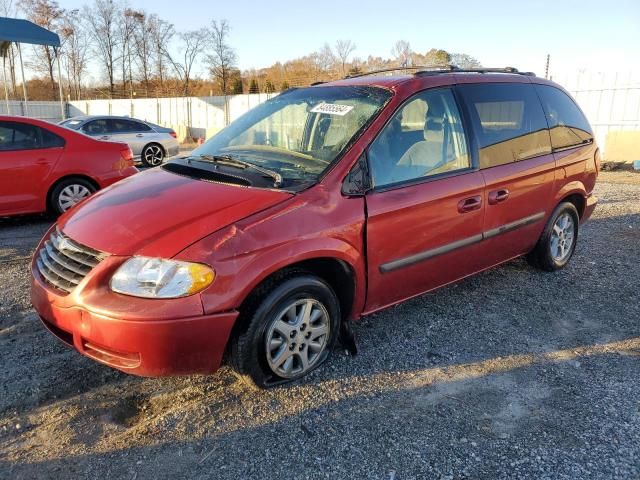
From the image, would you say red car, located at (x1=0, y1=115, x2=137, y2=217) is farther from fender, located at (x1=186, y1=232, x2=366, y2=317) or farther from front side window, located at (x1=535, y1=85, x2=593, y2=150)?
front side window, located at (x1=535, y1=85, x2=593, y2=150)

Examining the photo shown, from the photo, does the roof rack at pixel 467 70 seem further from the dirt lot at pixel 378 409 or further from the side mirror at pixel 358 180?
the dirt lot at pixel 378 409

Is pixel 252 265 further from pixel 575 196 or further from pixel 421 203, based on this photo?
pixel 575 196

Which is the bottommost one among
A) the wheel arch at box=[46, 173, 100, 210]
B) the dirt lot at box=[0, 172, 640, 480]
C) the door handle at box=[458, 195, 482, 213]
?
the dirt lot at box=[0, 172, 640, 480]

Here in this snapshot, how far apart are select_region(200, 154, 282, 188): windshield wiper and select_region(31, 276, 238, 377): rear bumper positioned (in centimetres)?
87

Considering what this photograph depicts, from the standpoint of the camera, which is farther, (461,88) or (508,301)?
(508,301)

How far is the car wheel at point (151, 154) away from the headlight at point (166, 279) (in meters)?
13.0

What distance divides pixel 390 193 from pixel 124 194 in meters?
1.69

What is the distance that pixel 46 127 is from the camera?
22.3 feet

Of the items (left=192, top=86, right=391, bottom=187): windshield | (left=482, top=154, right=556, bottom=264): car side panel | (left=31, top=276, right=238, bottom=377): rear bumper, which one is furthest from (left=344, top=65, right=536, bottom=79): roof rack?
(left=31, top=276, right=238, bottom=377): rear bumper

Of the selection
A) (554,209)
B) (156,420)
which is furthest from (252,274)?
(554,209)

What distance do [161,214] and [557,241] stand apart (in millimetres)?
3866

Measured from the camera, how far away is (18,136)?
656 centimetres

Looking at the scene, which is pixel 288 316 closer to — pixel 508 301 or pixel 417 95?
pixel 417 95

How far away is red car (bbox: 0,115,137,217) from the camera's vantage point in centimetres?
641
